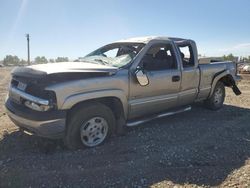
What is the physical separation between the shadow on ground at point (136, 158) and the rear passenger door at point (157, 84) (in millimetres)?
506

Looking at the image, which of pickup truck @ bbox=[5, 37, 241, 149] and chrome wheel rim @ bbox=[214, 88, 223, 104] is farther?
chrome wheel rim @ bbox=[214, 88, 223, 104]

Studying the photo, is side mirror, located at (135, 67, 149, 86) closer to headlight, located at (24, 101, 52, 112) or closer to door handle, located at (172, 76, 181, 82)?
door handle, located at (172, 76, 181, 82)

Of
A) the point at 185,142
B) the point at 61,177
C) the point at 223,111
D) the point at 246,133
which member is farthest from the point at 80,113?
the point at 223,111

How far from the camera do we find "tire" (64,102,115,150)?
Result: 15.9 ft

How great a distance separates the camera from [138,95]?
18.7ft

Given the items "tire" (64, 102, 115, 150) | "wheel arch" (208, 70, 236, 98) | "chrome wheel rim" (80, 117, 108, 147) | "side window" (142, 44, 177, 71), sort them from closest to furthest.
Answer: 1. "tire" (64, 102, 115, 150)
2. "chrome wheel rim" (80, 117, 108, 147)
3. "side window" (142, 44, 177, 71)
4. "wheel arch" (208, 70, 236, 98)

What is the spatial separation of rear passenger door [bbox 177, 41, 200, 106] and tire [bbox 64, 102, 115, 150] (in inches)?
81.6

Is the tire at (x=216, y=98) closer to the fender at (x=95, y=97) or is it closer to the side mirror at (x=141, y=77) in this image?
the side mirror at (x=141, y=77)

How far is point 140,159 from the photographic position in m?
4.79

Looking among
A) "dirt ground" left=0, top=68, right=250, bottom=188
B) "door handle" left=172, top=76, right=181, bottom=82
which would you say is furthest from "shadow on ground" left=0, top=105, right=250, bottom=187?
"door handle" left=172, top=76, right=181, bottom=82

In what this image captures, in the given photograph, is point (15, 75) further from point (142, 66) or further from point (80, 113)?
point (142, 66)

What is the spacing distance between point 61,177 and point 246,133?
12.7ft

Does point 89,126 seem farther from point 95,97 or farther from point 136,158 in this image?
point 136,158

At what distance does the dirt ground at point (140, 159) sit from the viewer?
13.5 ft
